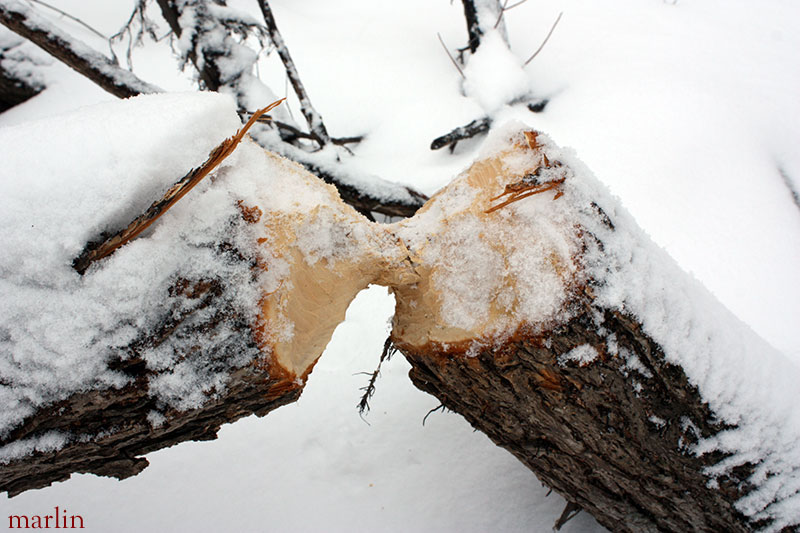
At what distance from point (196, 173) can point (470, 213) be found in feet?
1.62

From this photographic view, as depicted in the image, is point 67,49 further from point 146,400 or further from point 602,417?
point 602,417

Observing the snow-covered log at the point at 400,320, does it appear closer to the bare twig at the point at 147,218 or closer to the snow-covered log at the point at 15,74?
the bare twig at the point at 147,218

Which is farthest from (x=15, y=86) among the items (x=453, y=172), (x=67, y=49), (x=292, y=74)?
(x=453, y=172)

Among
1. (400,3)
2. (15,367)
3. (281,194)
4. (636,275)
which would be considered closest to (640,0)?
(400,3)

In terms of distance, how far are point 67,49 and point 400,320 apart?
6.73 feet

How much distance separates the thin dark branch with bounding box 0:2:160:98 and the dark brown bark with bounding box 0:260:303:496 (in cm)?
182

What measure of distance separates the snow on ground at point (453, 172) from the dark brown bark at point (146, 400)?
0.61 meters

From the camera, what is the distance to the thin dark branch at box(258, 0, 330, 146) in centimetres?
216

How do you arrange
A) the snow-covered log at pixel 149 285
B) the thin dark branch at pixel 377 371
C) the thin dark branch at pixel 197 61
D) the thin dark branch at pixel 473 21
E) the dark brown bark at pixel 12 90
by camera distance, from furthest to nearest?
the dark brown bark at pixel 12 90 → the thin dark branch at pixel 473 21 → the thin dark branch at pixel 197 61 → the thin dark branch at pixel 377 371 → the snow-covered log at pixel 149 285

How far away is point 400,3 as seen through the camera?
3414 millimetres

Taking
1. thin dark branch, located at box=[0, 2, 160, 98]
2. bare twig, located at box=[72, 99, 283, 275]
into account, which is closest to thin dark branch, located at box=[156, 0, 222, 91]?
thin dark branch, located at box=[0, 2, 160, 98]

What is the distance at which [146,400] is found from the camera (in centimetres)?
73

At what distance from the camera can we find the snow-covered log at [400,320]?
2.21 ft

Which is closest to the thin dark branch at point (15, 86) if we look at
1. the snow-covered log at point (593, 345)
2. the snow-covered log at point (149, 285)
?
the snow-covered log at point (149, 285)
